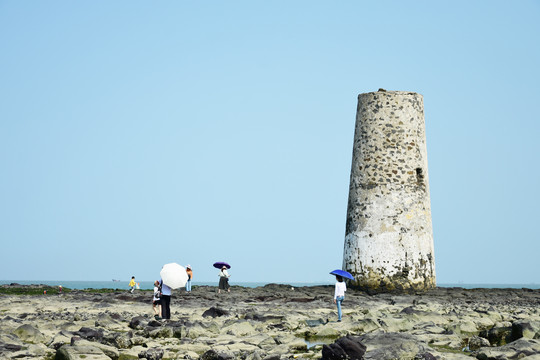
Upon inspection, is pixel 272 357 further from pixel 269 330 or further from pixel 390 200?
pixel 390 200

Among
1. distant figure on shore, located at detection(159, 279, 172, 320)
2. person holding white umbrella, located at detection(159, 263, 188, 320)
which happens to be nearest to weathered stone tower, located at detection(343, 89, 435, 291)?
person holding white umbrella, located at detection(159, 263, 188, 320)

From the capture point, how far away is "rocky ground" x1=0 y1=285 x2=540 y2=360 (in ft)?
32.2

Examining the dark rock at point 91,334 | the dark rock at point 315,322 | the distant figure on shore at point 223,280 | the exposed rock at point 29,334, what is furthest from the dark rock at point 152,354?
the distant figure on shore at point 223,280

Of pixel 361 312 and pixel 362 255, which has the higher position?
pixel 362 255

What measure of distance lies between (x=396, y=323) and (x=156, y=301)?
17.3 ft

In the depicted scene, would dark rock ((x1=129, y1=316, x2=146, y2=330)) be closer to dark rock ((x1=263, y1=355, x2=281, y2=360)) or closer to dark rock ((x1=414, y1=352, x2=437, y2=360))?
dark rock ((x1=263, y1=355, x2=281, y2=360))

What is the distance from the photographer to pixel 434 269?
2386 cm

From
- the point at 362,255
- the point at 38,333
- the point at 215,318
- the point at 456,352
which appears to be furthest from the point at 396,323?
the point at 362,255

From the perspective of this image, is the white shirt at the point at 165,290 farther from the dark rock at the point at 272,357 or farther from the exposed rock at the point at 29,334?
the dark rock at the point at 272,357

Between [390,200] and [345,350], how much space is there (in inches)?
Result: 552

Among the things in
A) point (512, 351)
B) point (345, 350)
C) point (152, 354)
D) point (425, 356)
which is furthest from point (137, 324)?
point (512, 351)

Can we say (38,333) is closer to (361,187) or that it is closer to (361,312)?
(361,312)

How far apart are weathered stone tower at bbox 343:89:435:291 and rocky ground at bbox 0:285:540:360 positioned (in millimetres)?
1865

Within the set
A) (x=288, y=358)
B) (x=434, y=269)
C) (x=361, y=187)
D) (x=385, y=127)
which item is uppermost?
(x=385, y=127)
